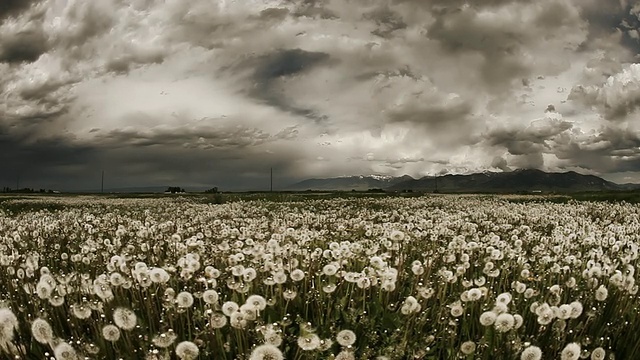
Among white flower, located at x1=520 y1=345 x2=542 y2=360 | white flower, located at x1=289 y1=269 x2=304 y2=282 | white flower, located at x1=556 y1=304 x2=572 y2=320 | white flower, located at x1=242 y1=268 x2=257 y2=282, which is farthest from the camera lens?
white flower, located at x1=289 y1=269 x2=304 y2=282

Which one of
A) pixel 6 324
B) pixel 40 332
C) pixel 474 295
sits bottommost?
pixel 474 295

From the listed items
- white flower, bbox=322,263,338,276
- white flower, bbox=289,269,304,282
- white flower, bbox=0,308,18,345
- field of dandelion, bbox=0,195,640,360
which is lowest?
field of dandelion, bbox=0,195,640,360

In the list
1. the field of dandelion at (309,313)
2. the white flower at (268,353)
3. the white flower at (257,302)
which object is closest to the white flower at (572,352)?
the field of dandelion at (309,313)

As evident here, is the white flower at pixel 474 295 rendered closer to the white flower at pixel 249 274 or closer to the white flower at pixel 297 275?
the white flower at pixel 297 275

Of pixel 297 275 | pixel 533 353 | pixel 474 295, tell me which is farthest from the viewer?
pixel 297 275

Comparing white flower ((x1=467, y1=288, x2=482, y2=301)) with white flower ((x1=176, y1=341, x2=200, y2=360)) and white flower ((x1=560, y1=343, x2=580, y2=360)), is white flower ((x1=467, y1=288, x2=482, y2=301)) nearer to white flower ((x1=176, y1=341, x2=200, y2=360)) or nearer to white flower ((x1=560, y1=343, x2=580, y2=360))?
white flower ((x1=560, y1=343, x2=580, y2=360))

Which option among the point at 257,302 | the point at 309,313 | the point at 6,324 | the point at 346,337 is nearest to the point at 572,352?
the point at 346,337

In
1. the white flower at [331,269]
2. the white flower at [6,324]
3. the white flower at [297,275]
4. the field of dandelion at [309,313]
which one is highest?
the white flower at [6,324]

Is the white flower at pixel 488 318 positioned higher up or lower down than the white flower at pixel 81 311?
lower down

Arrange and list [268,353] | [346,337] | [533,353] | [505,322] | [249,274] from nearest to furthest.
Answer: [268,353] < [533,353] < [346,337] < [505,322] < [249,274]

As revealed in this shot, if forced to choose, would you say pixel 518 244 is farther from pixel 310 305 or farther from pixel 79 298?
pixel 79 298

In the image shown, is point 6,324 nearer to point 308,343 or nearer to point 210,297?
point 210,297

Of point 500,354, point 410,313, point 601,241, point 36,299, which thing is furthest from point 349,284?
point 601,241

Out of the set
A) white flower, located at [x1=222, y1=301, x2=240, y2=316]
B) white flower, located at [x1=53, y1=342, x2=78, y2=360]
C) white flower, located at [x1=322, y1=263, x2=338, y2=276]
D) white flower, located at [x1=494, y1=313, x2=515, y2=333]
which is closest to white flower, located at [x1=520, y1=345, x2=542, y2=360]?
white flower, located at [x1=494, y1=313, x2=515, y2=333]
